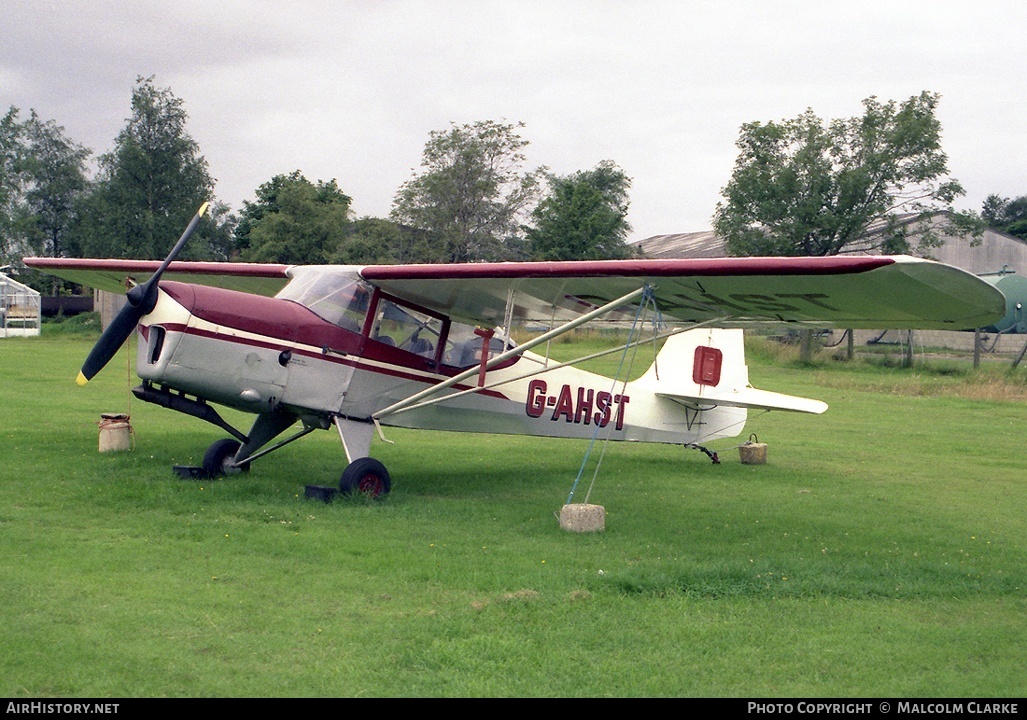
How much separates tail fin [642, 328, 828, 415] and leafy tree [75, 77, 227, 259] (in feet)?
140

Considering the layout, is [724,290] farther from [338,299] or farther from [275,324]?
[275,324]

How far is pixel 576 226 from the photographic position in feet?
164

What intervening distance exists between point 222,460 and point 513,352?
12.8ft

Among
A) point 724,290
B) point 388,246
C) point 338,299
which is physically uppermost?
point 388,246

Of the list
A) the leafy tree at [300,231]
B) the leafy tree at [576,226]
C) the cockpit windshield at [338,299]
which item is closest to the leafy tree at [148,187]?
the leafy tree at [300,231]

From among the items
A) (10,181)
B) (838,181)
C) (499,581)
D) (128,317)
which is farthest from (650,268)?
(10,181)

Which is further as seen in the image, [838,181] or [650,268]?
[838,181]

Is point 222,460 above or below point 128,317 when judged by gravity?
below

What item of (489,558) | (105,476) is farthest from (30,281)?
(489,558)

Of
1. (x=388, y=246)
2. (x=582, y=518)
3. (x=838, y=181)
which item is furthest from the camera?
(x=388, y=246)

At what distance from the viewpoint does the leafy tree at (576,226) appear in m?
49.2

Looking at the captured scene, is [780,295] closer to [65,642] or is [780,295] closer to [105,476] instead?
[65,642]

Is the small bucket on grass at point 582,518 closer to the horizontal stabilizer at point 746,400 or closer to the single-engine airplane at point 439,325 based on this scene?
the single-engine airplane at point 439,325

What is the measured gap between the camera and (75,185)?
243ft
